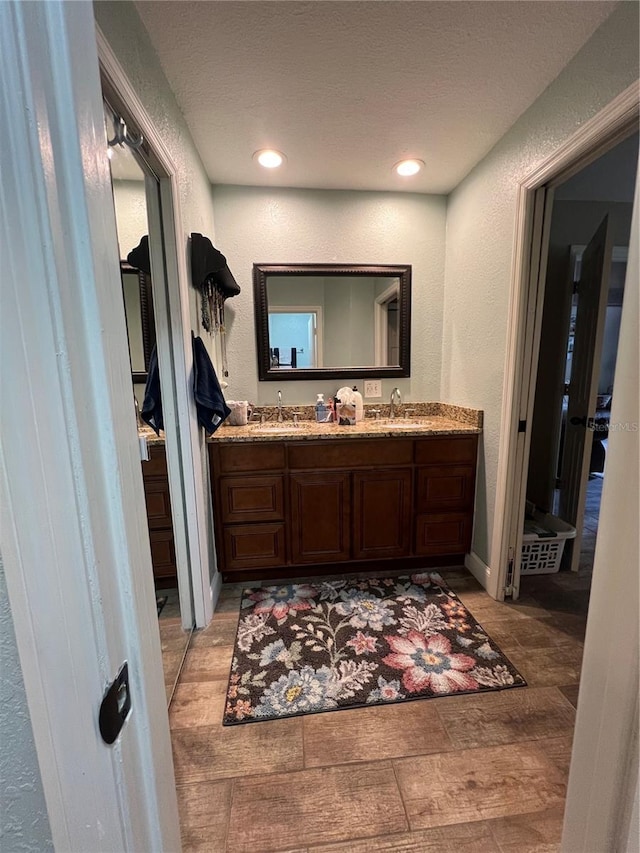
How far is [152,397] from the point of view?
157 centimetres

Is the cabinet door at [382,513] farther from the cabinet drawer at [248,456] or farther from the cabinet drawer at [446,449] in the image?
the cabinet drawer at [248,456]

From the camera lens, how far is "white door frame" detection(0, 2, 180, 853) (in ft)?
1.02

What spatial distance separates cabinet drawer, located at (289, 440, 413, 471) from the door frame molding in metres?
0.54

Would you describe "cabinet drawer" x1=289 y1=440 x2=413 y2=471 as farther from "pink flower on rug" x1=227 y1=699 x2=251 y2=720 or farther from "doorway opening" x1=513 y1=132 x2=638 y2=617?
"pink flower on rug" x1=227 y1=699 x2=251 y2=720

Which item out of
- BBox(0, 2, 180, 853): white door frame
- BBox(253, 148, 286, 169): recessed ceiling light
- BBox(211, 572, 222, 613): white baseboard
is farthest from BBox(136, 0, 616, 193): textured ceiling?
BBox(211, 572, 222, 613): white baseboard

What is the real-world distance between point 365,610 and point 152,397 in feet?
5.01

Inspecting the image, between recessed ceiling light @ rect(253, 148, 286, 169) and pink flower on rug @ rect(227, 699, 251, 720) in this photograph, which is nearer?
pink flower on rug @ rect(227, 699, 251, 720)

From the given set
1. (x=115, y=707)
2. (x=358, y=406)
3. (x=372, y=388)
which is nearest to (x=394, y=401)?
(x=372, y=388)

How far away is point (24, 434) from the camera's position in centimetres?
32

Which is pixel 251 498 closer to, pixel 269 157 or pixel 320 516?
pixel 320 516

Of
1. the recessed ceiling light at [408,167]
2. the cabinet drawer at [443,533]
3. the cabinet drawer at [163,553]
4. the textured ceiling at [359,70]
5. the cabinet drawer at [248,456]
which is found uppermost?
the textured ceiling at [359,70]

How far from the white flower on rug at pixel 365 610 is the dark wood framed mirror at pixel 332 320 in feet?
4.61

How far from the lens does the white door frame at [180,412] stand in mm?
1503

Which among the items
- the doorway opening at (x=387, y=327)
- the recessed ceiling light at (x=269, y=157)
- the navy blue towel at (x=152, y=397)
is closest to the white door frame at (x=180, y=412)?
the navy blue towel at (x=152, y=397)
